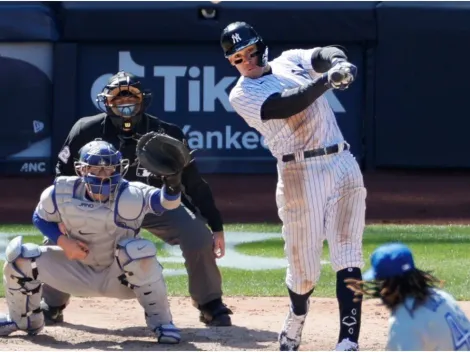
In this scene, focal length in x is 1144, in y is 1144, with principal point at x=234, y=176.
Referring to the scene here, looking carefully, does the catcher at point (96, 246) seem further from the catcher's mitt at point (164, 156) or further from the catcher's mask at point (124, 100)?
the catcher's mask at point (124, 100)

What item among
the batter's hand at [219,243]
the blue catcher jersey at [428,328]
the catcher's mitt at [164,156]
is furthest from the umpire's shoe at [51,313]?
the blue catcher jersey at [428,328]

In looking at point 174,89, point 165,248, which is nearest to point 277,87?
point 165,248

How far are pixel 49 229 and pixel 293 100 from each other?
1519 millimetres

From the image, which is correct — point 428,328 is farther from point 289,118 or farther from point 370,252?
point 370,252

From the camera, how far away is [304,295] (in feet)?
18.2

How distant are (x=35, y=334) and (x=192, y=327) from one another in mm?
903

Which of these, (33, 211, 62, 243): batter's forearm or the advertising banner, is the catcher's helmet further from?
the advertising banner

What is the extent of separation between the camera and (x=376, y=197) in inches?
510

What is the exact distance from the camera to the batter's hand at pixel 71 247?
5723 millimetres

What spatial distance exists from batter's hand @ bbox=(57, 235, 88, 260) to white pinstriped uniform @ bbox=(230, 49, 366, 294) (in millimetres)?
1070

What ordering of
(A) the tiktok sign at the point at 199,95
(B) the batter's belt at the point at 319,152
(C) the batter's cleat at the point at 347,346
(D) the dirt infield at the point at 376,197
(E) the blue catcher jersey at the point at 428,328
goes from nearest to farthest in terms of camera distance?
(E) the blue catcher jersey at the point at 428,328
(C) the batter's cleat at the point at 347,346
(B) the batter's belt at the point at 319,152
(D) the dirt infield at the point at 376,197
(A) the tiktok sign at the point at 199,95

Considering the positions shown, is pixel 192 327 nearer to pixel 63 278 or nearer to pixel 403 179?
pixel 63 278

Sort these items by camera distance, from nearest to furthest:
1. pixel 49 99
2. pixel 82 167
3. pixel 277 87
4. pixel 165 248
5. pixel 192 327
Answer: pixel 277 87 < pixel 82 167 < pixel 192 327 < pixel 165 248 < pixel 49 99

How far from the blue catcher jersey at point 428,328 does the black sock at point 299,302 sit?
1.71 meters
